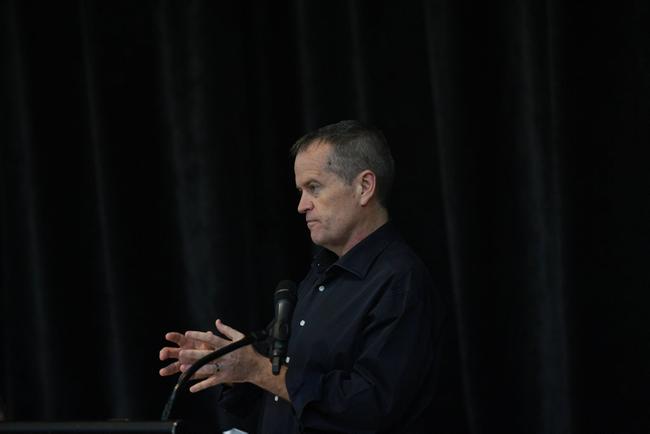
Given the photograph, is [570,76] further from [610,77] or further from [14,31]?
[14,31]

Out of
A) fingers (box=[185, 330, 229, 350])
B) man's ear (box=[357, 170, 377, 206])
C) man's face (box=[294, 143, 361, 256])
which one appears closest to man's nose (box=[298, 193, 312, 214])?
man's face (box=[294, 143, 361, 256])

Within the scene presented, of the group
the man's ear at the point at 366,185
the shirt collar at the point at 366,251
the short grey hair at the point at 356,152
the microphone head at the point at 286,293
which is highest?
the short grey hair at the point at 356,152

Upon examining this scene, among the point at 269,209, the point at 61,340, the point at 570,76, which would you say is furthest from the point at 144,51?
the point at 570,76

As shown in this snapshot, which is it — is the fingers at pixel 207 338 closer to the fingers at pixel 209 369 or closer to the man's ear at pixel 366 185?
the fingers at pixel 209 369

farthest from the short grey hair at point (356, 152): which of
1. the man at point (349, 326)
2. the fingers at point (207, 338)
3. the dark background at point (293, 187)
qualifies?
the fingers at point (207, 338)

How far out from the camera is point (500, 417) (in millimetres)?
2557

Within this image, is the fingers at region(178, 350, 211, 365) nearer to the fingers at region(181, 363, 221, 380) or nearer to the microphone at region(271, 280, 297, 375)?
the fingers at region(181, 363, 221, 380)

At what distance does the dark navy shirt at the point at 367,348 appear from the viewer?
6.30 feet

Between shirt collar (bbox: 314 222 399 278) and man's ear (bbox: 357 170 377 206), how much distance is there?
0.09m

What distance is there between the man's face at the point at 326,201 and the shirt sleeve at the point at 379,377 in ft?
0.74

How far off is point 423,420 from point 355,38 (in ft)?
4.03

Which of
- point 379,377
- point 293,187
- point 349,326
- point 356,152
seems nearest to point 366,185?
point 356,152

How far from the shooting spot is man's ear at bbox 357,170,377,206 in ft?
7.08

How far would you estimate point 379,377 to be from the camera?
1920 mm
